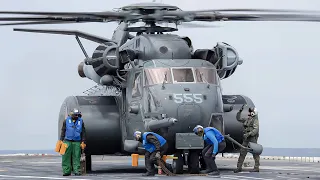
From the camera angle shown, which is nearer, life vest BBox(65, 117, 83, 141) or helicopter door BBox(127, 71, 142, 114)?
life vest BBox(65, 117, 83, 141)

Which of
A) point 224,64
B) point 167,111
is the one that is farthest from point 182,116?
point 224,64

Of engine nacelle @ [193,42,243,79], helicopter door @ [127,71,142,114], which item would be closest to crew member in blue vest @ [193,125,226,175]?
helicopter door @ [127,71,142,114]

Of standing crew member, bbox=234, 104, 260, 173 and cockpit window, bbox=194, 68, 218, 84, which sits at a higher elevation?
cockpit window, bbox=194, 68, 218, 84

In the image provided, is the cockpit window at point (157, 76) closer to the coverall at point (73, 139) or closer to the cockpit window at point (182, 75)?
the cockpit window at point (182, 75)

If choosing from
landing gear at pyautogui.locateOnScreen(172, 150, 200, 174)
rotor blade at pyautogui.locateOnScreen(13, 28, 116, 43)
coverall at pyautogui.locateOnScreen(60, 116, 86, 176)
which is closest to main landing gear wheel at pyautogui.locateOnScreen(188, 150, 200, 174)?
landing gear at pyautogui.locateOnScreen(172, 150, 200, 174)

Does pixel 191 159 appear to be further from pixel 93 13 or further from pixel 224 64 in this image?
pixel 93 13

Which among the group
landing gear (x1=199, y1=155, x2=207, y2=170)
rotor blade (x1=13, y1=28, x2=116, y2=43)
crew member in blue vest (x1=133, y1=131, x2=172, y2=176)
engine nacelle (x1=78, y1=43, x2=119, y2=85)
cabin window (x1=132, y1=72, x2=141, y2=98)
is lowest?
landing gear (x1=199, y1=155, x2=207, y2=170)

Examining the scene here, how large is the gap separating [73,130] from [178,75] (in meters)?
3.62

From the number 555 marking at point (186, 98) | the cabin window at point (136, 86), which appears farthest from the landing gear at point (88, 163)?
the number 555 marking at point (186, 98)

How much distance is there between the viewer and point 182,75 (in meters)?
25.3

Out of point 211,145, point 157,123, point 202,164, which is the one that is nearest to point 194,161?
point 211,145

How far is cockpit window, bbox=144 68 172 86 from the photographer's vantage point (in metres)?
25.2

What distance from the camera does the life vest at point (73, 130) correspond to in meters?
25.7

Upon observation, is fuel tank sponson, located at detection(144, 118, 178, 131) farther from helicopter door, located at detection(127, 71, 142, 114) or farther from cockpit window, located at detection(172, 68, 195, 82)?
cockpit window, located at detection(172, 68, 195, 82)
